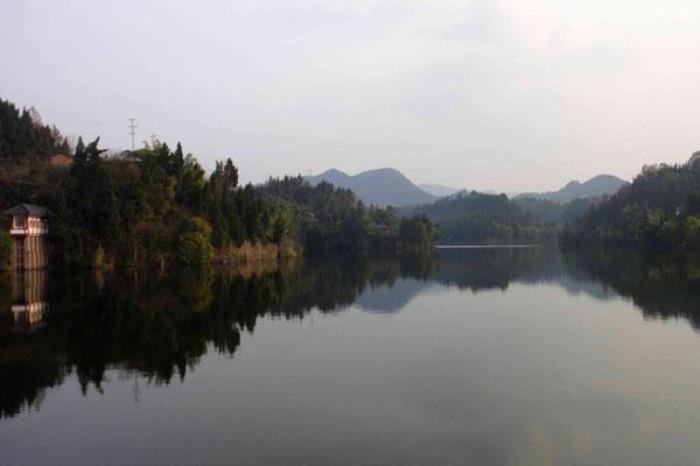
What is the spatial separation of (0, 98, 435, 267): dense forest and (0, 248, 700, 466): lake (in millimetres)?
21822

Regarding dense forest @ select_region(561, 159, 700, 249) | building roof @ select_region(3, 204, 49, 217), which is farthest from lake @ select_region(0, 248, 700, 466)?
dense forest @ select_region(561, 159, 700, 249)

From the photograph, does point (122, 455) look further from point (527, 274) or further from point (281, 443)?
point (527, 274)

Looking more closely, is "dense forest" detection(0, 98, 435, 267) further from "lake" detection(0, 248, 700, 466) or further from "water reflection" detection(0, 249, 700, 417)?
"lake" detection(0, 248, 700, 466)

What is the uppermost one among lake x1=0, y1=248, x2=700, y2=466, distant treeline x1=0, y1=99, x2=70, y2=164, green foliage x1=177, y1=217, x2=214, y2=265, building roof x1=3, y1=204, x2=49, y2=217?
distant treeline x1=0, y1=99, x2=70, y2=164

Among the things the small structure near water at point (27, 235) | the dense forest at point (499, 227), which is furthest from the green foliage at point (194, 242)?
the dense forest at point (499, 227)

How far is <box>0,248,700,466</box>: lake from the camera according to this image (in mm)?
10055

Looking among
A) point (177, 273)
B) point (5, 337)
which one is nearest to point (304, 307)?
point (5, 337)

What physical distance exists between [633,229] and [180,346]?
9221 centimetres

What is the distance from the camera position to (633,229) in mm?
98500

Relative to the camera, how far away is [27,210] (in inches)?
1889

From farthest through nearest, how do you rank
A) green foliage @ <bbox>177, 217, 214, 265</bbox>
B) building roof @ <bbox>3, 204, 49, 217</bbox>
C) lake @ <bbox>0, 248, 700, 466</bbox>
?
green foliage @ <bbox>177, 217, 214, 265</bbox> → building roof @ <bbox>3, 204, 49, 217</bbox> → lake @ <bbox>0, 248, 700, 466</bbox>

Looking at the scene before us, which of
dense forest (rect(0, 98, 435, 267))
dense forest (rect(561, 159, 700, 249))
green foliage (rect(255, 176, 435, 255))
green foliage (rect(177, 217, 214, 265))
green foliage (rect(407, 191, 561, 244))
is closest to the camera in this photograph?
dense forest (rect(0, 98, 435, 267))

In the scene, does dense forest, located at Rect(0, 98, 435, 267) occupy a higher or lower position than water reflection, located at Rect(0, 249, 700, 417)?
higher

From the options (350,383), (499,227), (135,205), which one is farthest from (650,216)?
(350,383)
